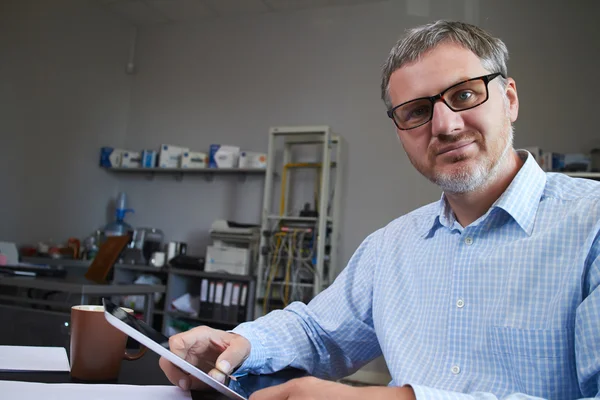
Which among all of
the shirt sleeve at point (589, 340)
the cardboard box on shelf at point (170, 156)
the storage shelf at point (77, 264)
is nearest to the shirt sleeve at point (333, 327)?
the shirt sleeve at point (589, 340)

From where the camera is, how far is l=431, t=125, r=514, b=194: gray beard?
0.84m

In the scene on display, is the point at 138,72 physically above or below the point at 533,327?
above

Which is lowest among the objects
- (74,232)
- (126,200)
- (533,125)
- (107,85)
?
(74,232)

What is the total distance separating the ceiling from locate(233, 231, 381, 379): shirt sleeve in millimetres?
3596

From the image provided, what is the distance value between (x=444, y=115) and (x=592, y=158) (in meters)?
3.06

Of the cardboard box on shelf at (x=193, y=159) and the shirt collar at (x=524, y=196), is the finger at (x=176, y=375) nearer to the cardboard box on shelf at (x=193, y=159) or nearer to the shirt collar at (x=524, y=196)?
the shirt collar at (x=524, y=196)

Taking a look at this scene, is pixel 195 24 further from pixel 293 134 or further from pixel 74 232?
pixel 74 232

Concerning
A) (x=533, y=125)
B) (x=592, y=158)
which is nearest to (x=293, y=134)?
(x=533, y=125)

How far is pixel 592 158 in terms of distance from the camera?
10.9 ft

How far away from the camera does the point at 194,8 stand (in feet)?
14.8

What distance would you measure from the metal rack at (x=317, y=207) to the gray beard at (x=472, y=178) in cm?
260

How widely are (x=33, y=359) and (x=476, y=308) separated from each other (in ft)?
2.44

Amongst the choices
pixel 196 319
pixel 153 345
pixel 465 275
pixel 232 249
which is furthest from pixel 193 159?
pixel 153 345

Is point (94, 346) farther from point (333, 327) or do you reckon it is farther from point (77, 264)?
point (77, 264)
